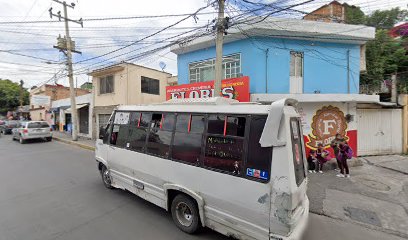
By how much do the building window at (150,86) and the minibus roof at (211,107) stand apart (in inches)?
466

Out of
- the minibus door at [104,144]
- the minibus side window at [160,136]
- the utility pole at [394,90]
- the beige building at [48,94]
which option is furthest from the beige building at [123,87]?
the utility pole at [394,90]

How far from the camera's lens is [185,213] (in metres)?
3.95

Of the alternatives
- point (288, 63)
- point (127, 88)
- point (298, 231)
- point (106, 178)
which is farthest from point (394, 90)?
point (127, 88)

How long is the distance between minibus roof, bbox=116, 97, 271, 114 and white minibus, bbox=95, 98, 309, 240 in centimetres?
2

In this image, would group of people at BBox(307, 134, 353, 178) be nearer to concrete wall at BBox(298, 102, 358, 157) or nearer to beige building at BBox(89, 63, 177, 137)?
concrete wall at BBox(298, 102, 358, 157)

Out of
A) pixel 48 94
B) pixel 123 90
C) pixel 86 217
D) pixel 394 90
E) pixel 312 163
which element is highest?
pixel 48 94

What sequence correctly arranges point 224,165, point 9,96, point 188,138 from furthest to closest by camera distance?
point 9,96 < point 188,138 < point 224,165

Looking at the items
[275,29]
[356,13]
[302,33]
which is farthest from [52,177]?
[356,13]

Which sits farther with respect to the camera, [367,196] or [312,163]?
[312,163]

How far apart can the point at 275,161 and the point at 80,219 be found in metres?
3.85

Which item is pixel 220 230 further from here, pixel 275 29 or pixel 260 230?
pixel 275 29

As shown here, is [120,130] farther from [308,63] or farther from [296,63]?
[308,63]

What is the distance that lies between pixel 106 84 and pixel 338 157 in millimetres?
15504

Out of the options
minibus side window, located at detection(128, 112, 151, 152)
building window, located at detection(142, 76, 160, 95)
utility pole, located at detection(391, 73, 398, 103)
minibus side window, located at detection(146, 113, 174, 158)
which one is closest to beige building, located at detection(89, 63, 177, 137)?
building window, located at detection(142, 76, 160, 95)
